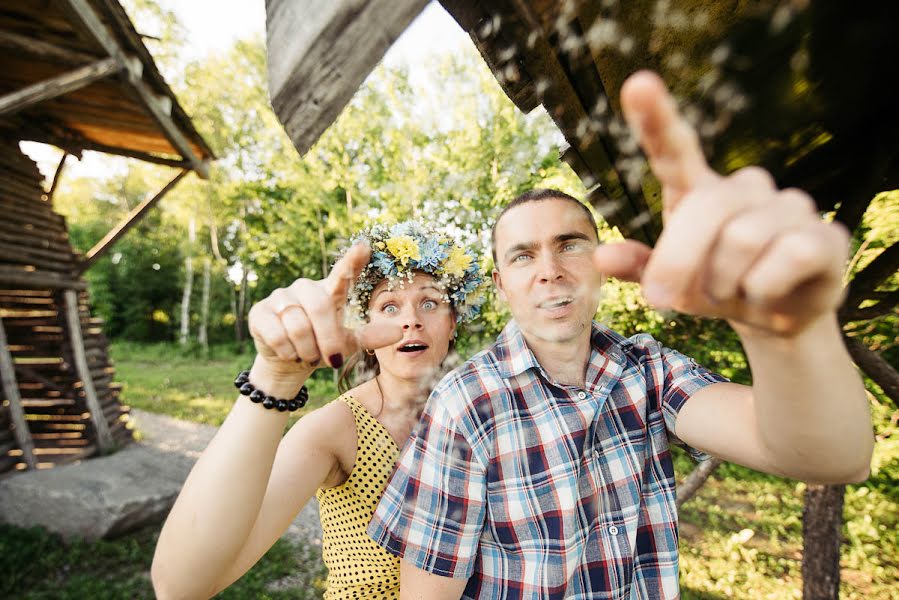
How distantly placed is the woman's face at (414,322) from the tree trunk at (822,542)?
11.6ft

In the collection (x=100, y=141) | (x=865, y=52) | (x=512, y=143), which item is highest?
(x=100, y=141)

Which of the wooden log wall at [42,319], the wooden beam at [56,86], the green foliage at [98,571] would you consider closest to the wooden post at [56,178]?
the wooden log wall at [42,319]

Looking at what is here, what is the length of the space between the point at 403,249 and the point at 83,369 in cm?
771

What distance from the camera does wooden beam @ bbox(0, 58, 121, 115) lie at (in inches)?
158

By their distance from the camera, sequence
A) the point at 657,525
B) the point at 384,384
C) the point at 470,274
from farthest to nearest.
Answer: the point at 470,274 < the point at 384,384 < the point at 657,525

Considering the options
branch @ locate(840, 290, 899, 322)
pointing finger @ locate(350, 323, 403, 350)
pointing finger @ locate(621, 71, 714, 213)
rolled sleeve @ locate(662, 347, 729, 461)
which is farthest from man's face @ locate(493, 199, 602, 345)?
branch @ locate(840, 290, 899, 322)

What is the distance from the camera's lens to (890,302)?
2.98 metres

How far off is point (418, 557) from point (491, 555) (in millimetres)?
259

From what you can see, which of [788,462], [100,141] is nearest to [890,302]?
[788,462]

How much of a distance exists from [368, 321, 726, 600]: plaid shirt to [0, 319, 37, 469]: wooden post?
267 inches

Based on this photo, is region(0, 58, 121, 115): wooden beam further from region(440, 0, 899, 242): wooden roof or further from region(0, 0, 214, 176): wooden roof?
region(440, 0, 899, 242): wooden roof

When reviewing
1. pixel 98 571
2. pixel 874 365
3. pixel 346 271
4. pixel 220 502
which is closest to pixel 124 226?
pixel 98 571

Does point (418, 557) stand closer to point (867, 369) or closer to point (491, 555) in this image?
point (491, 555)

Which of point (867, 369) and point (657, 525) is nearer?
point (657, 525)
